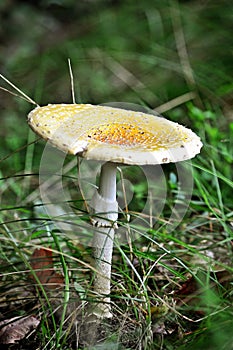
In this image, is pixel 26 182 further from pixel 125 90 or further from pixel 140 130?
pixel 140 130

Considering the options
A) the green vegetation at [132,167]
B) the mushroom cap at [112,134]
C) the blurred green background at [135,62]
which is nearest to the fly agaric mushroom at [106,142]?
the mushroom cap at [112,134]

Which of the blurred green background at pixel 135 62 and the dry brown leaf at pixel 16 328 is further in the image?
the blurred green background at pixel 135 62

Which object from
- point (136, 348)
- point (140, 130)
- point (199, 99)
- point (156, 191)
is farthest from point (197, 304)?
point (199, 99)

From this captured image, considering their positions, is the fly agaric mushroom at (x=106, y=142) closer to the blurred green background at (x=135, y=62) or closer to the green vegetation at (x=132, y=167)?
the green vegetation at (x=132, y=167)

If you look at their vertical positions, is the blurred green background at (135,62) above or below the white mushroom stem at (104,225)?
above

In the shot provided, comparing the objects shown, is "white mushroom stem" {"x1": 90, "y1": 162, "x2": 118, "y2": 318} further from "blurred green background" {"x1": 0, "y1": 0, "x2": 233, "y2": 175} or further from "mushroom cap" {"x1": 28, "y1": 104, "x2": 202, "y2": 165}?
"blurred green background" {"x1": 0, "y1": 0, "x2": 233, "y2": 175}

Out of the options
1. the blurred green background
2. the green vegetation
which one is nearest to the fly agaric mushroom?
the green vegetation

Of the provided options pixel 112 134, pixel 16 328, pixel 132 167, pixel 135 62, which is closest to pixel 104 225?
pixel 112 134
